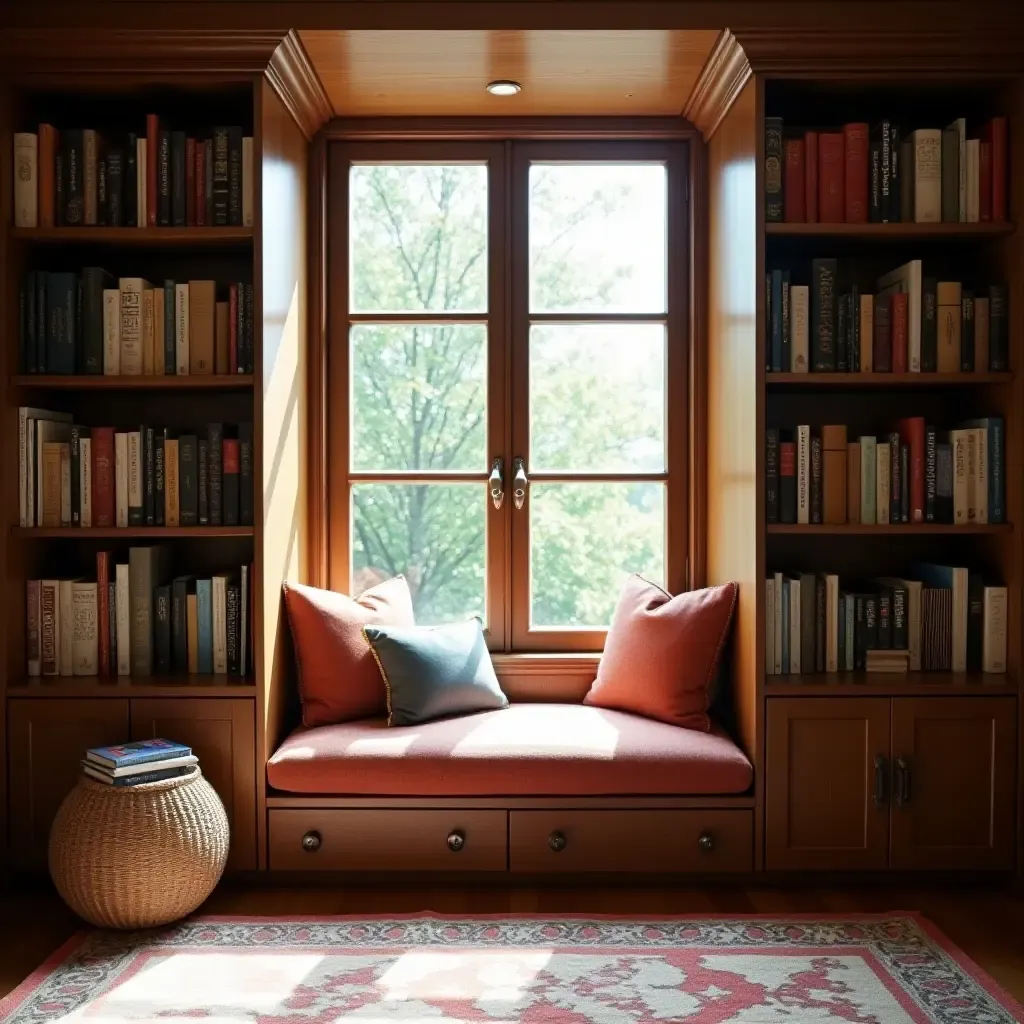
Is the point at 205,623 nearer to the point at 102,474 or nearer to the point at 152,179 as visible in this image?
the point at 102,474

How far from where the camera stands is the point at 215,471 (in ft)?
11.0

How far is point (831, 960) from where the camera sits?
2734 millimetres

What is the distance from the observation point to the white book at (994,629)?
3312mm

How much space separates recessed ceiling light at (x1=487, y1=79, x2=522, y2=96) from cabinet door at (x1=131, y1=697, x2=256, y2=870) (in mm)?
2051

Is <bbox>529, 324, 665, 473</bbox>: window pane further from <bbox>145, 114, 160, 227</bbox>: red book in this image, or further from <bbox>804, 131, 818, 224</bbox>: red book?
<bbox>145, 114, 160, 227</bbox>: red book

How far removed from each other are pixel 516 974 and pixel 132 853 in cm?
104

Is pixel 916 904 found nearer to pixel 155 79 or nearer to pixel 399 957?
pixel 399 957

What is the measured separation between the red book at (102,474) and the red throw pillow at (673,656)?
65.6 inches

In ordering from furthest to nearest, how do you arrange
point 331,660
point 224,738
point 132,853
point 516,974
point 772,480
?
1. point 331,660
2. point 772,480
3. point 224,738
4. point 132,853
5. point 516,974

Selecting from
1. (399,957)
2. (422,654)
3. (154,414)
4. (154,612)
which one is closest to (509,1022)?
(399,957)

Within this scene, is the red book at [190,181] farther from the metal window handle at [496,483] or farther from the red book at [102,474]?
the metal window handle at [496,483]

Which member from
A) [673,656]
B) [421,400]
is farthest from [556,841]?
[421,400]

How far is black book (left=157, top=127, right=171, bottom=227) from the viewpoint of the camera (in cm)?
330

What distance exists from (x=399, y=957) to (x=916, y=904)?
1.48 meters
